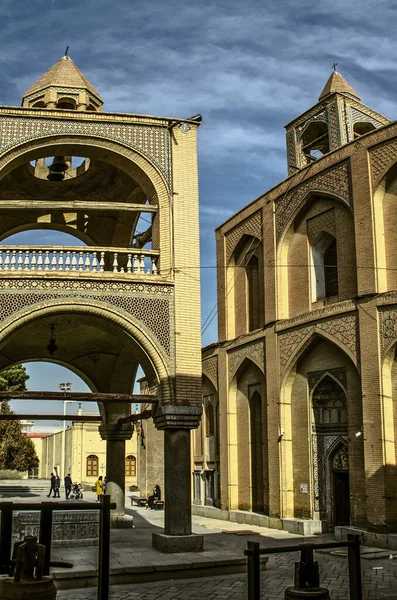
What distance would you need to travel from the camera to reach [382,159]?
1730 centimetres

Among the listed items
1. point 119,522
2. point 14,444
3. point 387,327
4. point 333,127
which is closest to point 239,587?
point 119,522

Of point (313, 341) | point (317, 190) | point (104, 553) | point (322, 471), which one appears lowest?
point (104, 553)

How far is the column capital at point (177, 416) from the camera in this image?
1194cm

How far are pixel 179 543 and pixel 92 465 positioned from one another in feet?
108

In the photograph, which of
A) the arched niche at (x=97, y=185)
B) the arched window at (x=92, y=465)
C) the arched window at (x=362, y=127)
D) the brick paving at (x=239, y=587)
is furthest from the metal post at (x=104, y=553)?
the arched window at (x=92, y=465)

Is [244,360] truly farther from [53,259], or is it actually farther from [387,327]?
[53,259]

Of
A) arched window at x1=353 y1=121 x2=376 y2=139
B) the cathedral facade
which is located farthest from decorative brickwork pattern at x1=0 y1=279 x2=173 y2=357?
arched window at x1=353 y1=121 x2=376 y2=139

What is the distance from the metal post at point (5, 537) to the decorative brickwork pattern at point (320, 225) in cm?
1450

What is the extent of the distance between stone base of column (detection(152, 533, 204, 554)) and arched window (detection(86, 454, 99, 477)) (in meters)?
32.5

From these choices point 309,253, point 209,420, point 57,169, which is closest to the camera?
point 57,169

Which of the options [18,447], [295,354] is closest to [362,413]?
[295,354]

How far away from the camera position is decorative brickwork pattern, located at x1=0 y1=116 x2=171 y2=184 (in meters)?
13.1

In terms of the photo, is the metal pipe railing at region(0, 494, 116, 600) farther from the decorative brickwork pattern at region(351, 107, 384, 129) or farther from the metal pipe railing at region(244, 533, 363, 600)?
the decorative brickwork pattern at region(351, 107, 384, 129)

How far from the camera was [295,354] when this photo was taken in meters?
19.2
